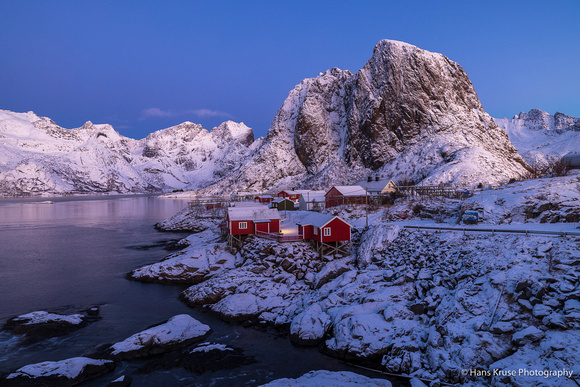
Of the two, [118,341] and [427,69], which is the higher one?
[427,69]

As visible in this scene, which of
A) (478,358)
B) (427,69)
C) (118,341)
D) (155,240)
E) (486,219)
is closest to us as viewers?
(478,358)

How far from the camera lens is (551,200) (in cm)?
3119

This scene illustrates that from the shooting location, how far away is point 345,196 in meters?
59.3

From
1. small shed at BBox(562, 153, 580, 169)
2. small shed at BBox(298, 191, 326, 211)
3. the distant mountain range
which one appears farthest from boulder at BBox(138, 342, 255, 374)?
the distant mountain range

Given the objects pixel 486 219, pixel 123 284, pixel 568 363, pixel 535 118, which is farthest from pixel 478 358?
pixel 535 118

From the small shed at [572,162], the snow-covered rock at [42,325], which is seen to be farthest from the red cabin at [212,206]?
the small shed at [572,162]

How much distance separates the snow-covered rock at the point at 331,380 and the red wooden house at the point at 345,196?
42.6 m

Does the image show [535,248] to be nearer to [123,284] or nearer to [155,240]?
[123,284]

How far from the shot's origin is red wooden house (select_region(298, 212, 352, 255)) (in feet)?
113

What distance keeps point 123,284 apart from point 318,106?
12014cm

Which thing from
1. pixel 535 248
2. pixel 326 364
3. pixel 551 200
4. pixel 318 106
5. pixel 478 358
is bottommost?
pixel 326 364

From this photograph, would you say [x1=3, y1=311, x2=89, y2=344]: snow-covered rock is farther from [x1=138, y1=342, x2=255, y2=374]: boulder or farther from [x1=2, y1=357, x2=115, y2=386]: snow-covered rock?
[x1=138, y1=342, x2=255, y2=374]: boulder

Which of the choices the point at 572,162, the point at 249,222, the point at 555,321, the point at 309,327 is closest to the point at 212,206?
the point at 249,222

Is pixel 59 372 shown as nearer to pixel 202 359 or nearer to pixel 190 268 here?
pixel 202 359
